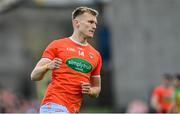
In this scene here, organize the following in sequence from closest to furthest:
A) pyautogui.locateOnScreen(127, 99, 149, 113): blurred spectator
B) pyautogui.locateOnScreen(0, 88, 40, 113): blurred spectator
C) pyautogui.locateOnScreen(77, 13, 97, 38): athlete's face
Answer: pyautogui.locateOnScreen(77, 13, 97, 38): athlete's face → pyautogui.locateOnScreen(0, 88, 40, 113): blurred spectator → pyautogui.locateOnScreen(127, 99, 149, 113): blurred spectator

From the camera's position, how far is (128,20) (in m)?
28.5

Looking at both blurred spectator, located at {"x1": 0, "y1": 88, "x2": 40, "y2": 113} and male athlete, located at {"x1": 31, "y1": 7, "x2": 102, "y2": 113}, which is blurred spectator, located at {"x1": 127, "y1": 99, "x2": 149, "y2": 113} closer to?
blurred spectator, located at {"x1": 0, "y1": 88, "x2": 40, "y2": 113}

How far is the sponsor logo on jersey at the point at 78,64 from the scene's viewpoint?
9656mm

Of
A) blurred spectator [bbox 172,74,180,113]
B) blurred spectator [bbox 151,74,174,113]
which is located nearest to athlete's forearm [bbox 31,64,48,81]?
blurred spectator [bbox 172,74,180,113]

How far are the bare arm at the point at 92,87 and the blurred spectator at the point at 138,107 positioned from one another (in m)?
14.4

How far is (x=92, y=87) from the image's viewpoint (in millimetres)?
9969

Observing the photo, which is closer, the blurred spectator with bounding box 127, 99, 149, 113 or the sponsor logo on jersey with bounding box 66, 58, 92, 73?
the sponsor logo on jersey with bounding box 66, 58, 92, 73

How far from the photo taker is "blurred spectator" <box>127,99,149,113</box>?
81.1 feet

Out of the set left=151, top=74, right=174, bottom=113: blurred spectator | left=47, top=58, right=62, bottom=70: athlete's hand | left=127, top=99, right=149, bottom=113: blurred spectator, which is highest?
left=47, top=58, right=62, bottom=70: athlete's hand

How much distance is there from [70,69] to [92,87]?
0.46m

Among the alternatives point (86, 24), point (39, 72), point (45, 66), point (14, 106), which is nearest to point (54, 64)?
point (45, 66)

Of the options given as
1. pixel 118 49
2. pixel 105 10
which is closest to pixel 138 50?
pixel 118 49

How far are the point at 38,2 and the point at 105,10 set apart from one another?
12.7 feet

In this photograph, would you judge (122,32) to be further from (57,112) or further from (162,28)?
(57,112)
